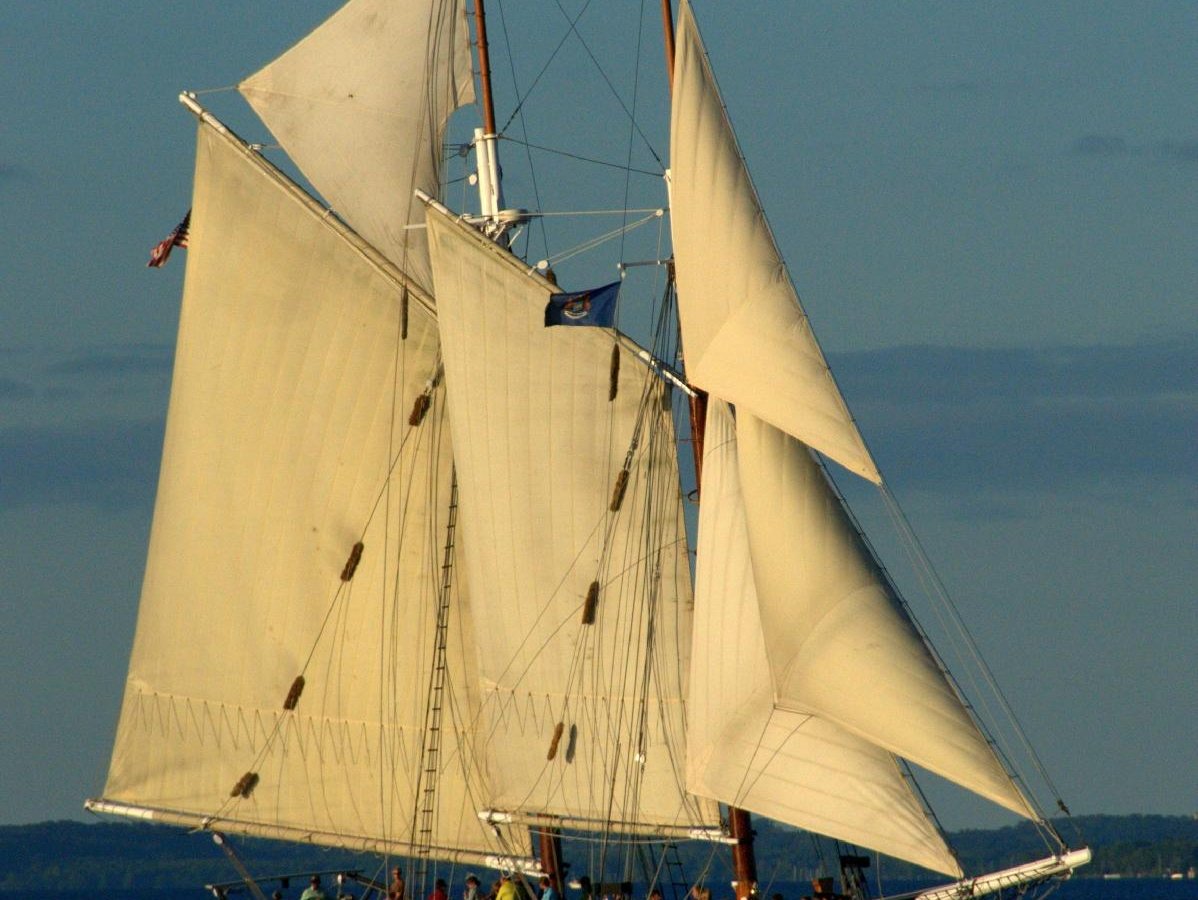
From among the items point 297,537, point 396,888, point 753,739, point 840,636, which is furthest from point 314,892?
point 840,636

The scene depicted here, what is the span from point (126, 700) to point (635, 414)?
1450 cm

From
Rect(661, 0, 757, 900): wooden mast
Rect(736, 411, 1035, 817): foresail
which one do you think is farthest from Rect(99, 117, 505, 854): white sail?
Rect(736, 411, 1035, 817): foresail

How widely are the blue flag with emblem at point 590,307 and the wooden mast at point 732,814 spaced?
8.20ft

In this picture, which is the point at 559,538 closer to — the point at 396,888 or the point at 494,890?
the point at 494,890

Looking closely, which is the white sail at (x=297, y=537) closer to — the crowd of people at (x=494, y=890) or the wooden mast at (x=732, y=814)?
the crowd of people at (x=494, y=890)

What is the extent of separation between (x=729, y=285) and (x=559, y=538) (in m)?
10.3

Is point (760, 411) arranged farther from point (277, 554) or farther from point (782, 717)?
point (277, 554)

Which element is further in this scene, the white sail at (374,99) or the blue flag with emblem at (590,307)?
the white sail at (374,99)

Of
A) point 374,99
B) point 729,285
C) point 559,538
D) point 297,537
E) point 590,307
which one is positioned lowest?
point 559,538

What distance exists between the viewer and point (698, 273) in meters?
53.8

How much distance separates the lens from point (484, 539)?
202 feet

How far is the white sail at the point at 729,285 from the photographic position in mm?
51594

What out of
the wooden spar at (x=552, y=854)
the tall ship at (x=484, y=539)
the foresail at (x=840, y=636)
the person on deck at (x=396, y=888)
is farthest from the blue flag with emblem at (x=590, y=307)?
the person on deck at (x=396, y=888)

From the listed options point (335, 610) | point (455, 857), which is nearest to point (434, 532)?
point (335, 610)
